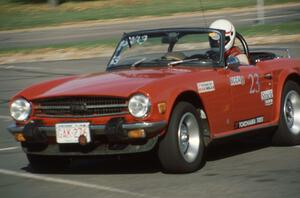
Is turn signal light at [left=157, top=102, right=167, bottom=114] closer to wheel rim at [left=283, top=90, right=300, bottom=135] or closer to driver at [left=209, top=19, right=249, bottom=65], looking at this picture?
driver at [left=209, top=19, right=249, bottom=65]

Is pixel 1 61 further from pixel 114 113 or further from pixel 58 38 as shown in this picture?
pixel 114 113

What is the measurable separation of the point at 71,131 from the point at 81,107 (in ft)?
0.81

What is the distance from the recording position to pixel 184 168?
7.60 m

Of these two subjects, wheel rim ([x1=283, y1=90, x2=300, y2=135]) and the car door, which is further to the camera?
wheel rim ([x1=283, y1=90, x2=300, y2=135])

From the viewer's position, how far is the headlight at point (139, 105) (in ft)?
24.0

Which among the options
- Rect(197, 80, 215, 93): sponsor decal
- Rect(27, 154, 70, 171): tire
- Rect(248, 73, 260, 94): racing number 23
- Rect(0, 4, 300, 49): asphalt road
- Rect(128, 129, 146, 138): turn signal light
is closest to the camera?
Rect(128, 129, 146, 138): turn signal light

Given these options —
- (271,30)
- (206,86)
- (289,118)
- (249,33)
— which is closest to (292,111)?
(289,118)

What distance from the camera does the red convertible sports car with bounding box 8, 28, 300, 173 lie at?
7371 mm

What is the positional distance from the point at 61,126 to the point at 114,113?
0.51 metres

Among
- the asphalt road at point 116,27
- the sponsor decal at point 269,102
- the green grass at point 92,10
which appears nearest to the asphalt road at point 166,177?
the sponsor decal at point 269,102

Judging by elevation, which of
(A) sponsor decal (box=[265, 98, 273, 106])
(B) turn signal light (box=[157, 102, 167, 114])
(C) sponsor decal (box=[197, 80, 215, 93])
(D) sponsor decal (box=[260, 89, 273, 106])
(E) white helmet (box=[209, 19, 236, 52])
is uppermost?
(E) white helmet (box=[209, 19, 236, 52])

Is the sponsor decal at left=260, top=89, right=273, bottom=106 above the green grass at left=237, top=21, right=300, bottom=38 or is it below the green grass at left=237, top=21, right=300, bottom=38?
above

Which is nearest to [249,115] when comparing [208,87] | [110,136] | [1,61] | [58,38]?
[208,87]

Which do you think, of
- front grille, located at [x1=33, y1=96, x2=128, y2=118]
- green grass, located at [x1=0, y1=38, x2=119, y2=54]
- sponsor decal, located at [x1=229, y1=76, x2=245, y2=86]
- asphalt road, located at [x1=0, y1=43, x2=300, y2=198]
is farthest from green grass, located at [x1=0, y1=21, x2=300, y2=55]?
front grille, located at [x1=33, y1=96, x2=128, y2=118]
